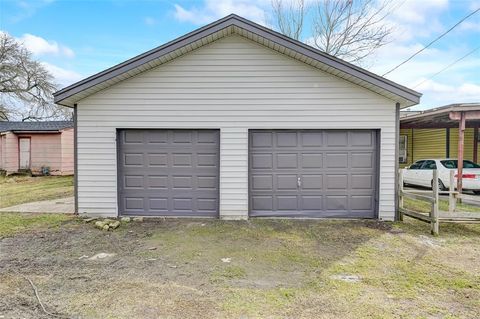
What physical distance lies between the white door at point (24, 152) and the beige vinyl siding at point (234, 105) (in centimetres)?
1405

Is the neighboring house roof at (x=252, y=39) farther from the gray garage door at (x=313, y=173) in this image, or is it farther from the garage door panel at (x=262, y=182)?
the garage door panel at (x=262, y=182)

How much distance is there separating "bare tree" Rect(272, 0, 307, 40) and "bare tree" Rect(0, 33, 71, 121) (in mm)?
23025

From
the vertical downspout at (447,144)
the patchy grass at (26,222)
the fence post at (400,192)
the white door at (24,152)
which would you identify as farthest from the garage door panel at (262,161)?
the white door at (24,152)

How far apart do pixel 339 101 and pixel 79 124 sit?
6.54 m

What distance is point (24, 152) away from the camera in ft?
62.3

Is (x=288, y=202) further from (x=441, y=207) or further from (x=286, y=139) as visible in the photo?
(x=441, y=207)

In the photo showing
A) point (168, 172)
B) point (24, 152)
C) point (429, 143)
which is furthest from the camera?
point (24, 152)

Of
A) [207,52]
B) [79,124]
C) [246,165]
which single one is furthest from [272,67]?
[79,124]

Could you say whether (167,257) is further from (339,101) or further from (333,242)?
(339,101)

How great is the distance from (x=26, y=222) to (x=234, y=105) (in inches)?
226

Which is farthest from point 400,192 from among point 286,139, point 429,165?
point 429,165

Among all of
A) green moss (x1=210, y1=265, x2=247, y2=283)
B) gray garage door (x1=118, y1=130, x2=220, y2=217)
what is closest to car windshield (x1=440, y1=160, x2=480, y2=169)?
gray garage door (x1=118, y1=130, x2=220, y2=217)

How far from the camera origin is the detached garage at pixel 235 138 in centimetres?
773

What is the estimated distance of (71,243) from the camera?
591cm
